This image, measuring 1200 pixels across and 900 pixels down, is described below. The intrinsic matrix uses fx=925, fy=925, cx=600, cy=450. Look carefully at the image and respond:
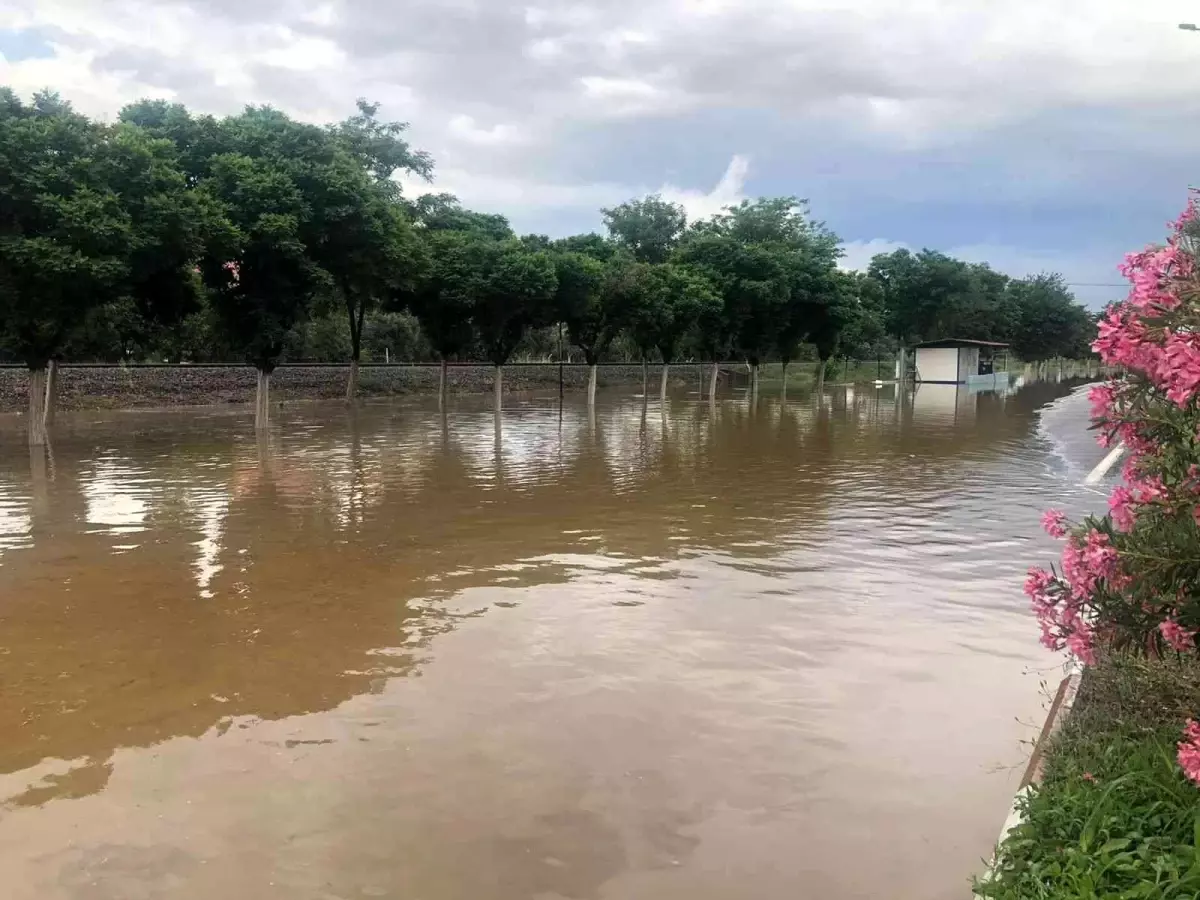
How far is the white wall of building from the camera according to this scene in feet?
192

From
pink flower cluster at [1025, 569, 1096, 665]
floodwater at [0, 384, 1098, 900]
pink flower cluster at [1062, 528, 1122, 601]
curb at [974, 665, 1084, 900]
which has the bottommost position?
floodwater at [0, 384, 1098, 900]

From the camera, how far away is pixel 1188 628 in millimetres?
3223

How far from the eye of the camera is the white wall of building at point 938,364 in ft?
192

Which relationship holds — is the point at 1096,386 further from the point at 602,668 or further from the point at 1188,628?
the point at 602,668

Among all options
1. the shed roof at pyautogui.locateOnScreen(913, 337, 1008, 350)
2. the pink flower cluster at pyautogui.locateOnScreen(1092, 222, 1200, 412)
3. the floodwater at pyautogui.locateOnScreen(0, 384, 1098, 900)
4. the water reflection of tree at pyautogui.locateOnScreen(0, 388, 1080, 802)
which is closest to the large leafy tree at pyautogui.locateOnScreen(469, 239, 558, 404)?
the water reflection of tree at pyautogui.locateOnScreen(0, 388, 1080, 802)

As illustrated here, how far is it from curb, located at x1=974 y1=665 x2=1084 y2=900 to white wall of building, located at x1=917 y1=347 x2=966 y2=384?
56.2 m

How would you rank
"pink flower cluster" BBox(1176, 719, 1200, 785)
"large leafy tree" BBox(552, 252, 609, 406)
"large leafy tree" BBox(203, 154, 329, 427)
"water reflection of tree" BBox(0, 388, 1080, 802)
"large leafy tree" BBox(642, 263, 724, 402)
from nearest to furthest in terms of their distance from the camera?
"pink flower cluster" BBox(1176, 719, 1200, 785) → "water reflection of tree" BBox(0, 388, 1080, 802) → "large leafy tree" BBox(203, 154, 329, 427) → "large leafy tree" BBox(552, 252, 609, 406) → "large leafy tree" BBox(642, 263, 724, 402)

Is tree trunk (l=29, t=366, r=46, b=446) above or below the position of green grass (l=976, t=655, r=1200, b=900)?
above

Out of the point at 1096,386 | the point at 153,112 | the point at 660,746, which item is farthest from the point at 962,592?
the point at 153,112

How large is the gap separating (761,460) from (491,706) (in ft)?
42.9

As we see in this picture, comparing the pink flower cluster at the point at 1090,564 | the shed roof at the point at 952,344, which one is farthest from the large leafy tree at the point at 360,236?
the shed roof at the point at 952,344

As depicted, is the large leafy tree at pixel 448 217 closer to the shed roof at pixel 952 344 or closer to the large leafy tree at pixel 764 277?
the large leafy tree at pixel 764 277

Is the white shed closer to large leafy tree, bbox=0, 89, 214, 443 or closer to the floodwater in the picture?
the floodwater

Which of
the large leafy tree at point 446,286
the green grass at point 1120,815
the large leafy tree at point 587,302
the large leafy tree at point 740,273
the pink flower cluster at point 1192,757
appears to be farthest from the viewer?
the large leafy tree at point 740,273
